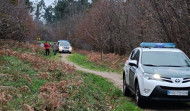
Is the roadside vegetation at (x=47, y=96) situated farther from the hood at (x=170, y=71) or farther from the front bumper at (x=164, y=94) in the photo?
the hood at (x=170, y=71)

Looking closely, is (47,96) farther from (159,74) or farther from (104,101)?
(104,101)

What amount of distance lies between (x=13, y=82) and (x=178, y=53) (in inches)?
229

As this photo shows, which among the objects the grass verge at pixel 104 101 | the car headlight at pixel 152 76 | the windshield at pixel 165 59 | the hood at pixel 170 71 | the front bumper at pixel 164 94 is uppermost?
the windshield at pixel 165 59

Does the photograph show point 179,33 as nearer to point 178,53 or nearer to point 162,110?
point 178,53

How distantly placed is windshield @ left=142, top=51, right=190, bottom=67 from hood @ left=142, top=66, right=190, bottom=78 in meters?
0.42

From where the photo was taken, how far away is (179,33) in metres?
14.4

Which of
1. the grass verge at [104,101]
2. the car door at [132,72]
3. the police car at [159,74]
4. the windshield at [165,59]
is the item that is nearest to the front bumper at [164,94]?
the police car at [159,74]

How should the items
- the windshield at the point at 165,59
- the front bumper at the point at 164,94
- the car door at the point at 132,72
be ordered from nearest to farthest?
the front bumper at the point at 164,94 < the windshield at the point at 165,59 < the car door at the point at 132,72

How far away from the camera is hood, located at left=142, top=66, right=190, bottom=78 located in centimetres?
795

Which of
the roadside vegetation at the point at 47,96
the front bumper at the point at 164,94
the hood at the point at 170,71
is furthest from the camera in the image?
the hood at the point at 170,71

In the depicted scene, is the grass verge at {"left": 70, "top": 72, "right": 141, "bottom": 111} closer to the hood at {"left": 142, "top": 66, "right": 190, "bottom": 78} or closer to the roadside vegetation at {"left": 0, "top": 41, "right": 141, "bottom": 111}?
the roadside vegetation at {"left": 0, "top": 41, "right": 141, "bottom": 111}

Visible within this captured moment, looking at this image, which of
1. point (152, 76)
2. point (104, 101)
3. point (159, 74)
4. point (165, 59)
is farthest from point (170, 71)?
point (104, 101)

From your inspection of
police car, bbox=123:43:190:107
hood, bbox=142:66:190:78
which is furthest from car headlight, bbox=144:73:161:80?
hood, bbox=142:66:190:78

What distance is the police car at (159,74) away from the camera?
782cm
